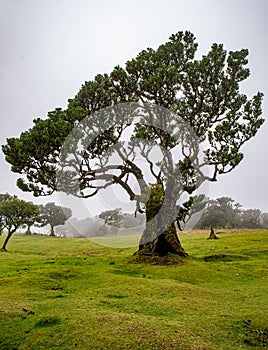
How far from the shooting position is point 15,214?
137 ft

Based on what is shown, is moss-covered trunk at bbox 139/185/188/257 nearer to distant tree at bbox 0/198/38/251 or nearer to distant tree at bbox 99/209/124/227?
distant tree at bbox 99/209/124/227

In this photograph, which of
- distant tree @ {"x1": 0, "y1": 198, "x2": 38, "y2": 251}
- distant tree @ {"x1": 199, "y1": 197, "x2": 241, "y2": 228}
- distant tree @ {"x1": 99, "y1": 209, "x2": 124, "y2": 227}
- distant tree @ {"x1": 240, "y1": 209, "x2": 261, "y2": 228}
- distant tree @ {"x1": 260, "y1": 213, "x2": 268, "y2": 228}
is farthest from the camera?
distant tree @ {"x1": 260, "y1": 213, "x2": 268, "y2": 228}

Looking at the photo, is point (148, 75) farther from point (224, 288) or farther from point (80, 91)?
point (224, 288)

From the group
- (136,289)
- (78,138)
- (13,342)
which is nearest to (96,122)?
(78,138)

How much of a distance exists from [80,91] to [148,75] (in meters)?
4.25

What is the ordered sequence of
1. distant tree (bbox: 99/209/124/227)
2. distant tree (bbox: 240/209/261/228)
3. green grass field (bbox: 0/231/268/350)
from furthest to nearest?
1. distant tree (bbox: 240/209/261/228)
2. distant tree (bbox: 99/209/124/227)
3. green grass field (bbox: 0/231/268/350)

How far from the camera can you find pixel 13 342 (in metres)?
5.60

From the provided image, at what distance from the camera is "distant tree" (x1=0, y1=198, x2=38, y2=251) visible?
133ft

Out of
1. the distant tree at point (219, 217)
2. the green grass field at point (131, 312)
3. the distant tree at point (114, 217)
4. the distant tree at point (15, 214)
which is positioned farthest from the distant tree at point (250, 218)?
the green grass field at point (131, 312)

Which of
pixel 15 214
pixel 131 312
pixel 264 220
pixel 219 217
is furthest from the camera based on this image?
pixel 264 220

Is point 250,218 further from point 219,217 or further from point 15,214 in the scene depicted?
point 15,214

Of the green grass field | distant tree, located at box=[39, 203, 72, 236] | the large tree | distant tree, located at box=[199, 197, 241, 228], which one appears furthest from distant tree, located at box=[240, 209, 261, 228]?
the green grass field

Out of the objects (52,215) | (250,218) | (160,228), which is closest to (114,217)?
(160,228)

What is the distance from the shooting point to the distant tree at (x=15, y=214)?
133 ft
